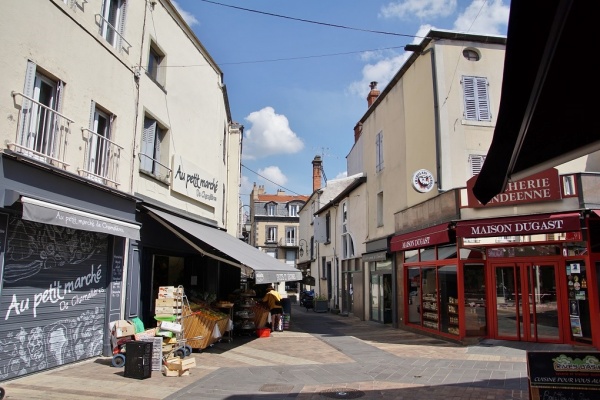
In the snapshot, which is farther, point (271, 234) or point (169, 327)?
point (271, 234)

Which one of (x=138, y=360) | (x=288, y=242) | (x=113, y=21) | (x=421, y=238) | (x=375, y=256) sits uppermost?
(x=113, y=21)

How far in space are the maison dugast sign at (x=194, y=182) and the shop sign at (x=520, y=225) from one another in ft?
25.6

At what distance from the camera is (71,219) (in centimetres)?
790

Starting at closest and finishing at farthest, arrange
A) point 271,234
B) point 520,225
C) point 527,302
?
point 520,225, point 527,302, point 271,234

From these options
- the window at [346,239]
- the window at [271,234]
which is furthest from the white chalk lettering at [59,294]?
the window at [271,234]

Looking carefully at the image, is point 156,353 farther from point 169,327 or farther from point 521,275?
point 521,275

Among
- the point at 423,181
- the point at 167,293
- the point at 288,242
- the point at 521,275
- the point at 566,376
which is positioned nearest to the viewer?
the point at 566,376

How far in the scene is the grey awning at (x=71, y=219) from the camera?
702 centimetres

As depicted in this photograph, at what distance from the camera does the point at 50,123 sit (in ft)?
26.8

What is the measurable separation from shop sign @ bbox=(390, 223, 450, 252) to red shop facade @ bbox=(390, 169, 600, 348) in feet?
0.12

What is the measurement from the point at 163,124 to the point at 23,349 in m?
6.84

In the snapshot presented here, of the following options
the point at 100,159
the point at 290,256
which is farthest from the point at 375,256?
the point at 290,256

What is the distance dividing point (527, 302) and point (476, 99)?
19.8ft

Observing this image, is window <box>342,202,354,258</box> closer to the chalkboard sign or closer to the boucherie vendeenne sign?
the boucherie vendeenne sign
